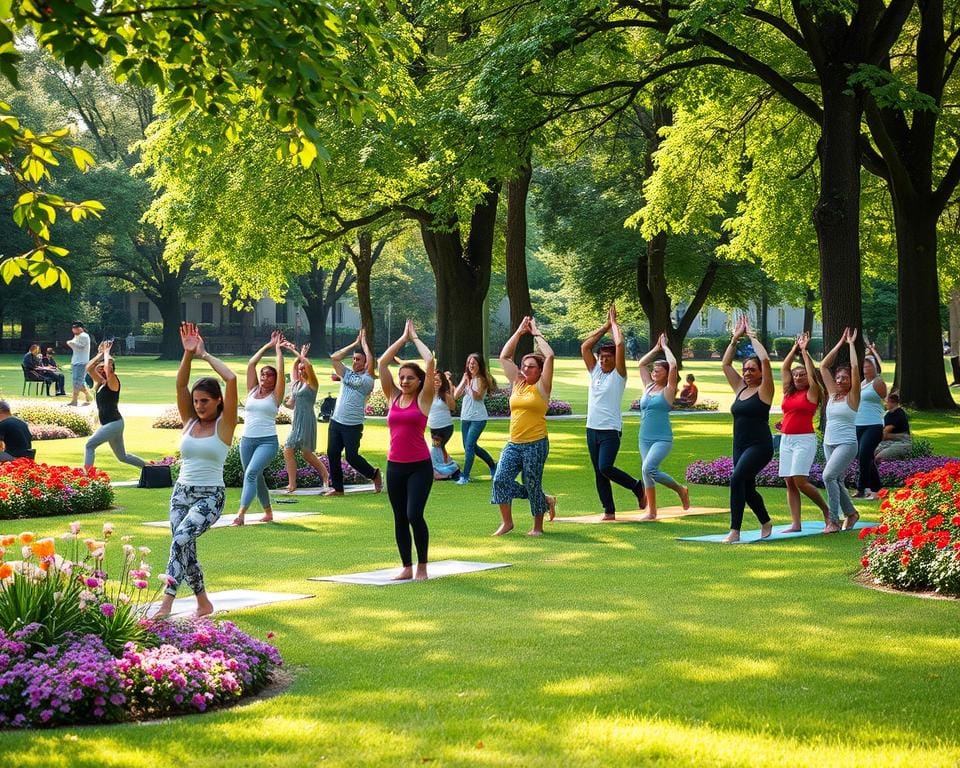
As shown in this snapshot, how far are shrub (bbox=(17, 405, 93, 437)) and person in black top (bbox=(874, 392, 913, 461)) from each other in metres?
18.6

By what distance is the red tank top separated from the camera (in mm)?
14758

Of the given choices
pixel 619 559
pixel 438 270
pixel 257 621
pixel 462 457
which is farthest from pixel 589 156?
pixel 257 621

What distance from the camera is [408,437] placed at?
37.9 feet

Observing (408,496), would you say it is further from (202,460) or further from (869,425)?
(869,425)

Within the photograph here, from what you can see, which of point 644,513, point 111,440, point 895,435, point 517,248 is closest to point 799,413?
point 644,513

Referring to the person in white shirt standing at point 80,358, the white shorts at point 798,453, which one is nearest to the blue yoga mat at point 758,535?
the white shorts at point 798,453

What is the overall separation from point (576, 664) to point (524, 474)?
22.1 feet

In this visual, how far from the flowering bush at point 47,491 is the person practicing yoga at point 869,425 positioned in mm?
10292

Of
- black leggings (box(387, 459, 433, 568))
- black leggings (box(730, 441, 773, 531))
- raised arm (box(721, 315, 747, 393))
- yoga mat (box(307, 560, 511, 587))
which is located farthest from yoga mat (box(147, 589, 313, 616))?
raised arm (box(721, 315, 747, 393))

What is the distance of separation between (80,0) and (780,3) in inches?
932

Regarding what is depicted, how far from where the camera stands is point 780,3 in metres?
27.8

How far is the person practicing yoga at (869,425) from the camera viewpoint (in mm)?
18172

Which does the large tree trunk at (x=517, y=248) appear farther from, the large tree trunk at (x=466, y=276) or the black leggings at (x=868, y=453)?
the black leggings at (x=868, y=453)

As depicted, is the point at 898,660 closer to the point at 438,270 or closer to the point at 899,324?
the point at 899,324
